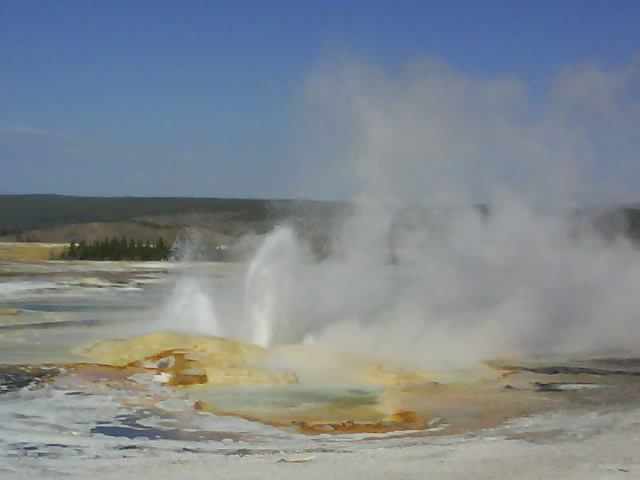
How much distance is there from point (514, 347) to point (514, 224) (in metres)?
3.35

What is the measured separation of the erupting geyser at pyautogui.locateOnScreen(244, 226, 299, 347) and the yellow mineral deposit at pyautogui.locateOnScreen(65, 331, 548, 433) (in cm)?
183

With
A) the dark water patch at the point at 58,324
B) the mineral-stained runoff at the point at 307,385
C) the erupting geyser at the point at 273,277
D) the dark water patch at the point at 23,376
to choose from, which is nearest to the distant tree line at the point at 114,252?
the dark water patch at the point at 58,324

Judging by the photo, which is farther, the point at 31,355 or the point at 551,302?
the point at 551,302

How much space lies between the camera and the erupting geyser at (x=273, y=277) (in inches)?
601

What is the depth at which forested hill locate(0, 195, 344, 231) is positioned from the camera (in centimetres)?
9350

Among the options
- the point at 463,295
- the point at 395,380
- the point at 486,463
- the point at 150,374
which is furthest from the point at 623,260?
the point at 486,463

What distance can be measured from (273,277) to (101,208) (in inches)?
3871

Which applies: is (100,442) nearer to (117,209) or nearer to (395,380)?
(395,380)

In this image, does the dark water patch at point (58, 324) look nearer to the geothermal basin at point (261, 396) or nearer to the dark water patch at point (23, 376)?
the geothermal basin at point (261, 396)

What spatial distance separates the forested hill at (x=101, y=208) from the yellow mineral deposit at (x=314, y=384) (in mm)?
69354

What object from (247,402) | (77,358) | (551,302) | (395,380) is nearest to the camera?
(247,402)

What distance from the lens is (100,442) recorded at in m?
7.93

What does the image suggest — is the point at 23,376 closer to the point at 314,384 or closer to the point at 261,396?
the point at 261,396

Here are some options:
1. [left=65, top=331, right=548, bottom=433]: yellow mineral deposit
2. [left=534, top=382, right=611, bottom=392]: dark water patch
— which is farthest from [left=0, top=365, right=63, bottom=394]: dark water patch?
[left=534, top=382, right=611, bottom=392]: dark water patch
